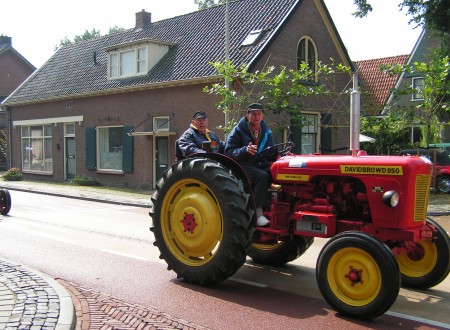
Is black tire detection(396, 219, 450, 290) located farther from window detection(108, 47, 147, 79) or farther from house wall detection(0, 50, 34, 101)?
house wall detection(0, 50, 34, 101)

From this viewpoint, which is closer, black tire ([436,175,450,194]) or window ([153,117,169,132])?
black tire ([436,175,450,194])

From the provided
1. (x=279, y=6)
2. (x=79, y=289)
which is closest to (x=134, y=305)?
(x=79, y=289)

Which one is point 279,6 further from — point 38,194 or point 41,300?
point 41,300

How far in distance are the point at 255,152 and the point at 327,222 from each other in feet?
3.81

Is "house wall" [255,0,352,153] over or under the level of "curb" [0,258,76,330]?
over

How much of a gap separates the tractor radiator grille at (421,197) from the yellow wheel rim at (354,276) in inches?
34.3

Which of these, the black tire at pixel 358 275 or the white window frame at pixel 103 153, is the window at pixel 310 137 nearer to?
the white window frame at pixel 103 153

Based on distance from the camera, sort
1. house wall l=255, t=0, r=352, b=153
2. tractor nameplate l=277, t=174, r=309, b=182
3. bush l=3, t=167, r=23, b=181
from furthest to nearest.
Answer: bush l=3, t=167, r=23, b=181
house wall l=255, t=0, r=352, b=153
tractor nameplate l=277, t=174, r=309, b=182

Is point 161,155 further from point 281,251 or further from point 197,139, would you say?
point 281,251

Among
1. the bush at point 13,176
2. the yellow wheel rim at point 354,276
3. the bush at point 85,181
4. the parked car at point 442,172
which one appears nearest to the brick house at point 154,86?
the bush at point 85,181

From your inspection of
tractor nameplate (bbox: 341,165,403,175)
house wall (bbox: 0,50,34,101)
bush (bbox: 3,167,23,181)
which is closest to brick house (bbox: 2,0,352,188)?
bush (bbox: 3,167,23,181)

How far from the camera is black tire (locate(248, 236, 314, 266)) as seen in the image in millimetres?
6637

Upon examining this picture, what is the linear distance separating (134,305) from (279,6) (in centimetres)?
1618

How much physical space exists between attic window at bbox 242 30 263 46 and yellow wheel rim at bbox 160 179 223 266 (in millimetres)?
12533
